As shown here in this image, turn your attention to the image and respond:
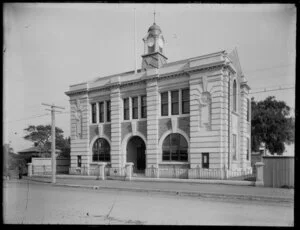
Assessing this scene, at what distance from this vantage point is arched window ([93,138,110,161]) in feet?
75.3

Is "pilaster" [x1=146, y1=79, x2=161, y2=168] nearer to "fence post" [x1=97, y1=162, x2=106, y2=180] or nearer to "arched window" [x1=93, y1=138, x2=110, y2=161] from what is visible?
"fence post" [x1=97, y1=162, x2=106, y2=180]

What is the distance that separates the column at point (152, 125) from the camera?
20.8 meters

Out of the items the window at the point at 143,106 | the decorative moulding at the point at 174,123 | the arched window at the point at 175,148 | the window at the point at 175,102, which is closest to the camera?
the arched window at the point at 175,148

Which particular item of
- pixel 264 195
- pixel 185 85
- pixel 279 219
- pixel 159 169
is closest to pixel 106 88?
pixel 185 85

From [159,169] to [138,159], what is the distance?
4.04 m

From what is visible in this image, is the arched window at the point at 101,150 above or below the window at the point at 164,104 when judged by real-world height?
below

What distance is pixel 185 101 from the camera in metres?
20.3

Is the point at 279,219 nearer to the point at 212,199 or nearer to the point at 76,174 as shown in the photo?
the point at 212,199

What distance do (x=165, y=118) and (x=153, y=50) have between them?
6.78m

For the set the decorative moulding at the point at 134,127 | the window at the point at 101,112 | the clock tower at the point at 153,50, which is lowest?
the decorative moulding at the point at 134,127

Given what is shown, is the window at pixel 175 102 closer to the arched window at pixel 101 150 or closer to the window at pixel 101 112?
the window at pixel 101 112

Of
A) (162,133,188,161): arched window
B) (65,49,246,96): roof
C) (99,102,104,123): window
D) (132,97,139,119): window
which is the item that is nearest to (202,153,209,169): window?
(162,133,188,161): arched window

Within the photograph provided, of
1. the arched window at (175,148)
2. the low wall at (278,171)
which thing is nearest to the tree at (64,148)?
the arched window at (175,148)

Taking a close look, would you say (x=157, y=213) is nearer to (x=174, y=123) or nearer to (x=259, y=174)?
(x=259, y=174)
